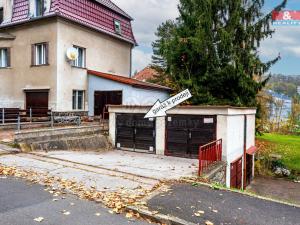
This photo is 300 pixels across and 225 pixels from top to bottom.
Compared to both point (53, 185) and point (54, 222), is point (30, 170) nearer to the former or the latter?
point (53, 185)

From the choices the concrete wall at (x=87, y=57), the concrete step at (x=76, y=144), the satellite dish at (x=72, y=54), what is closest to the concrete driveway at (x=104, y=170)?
the concrete step at (x=76, y=144)

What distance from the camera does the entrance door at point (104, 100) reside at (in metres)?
19.7

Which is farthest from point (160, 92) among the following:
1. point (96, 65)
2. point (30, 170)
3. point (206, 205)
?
point (206, 205)

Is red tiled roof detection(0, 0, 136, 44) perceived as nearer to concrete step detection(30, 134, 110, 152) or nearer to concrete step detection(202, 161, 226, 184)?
concrete step detection(30, 134, 110, 152)

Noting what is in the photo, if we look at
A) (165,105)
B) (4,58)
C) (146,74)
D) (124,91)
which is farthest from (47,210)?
(146,74)

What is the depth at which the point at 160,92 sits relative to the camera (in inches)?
895

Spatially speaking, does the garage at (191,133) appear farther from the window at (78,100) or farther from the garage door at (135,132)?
the window at (78,100)

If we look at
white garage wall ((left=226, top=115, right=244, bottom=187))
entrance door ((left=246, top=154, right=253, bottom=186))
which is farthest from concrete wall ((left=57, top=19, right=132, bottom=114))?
entrance door ((left=246, top=154, right=253, bottom=186))

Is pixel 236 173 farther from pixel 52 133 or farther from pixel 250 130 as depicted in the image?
pixel 52 133

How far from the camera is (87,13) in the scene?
20.6 m

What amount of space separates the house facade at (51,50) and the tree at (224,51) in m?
6.35

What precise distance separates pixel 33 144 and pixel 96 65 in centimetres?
1093

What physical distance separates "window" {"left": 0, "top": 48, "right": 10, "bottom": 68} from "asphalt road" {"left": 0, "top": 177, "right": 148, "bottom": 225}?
53.7 feet

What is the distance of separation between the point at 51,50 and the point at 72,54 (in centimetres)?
129
